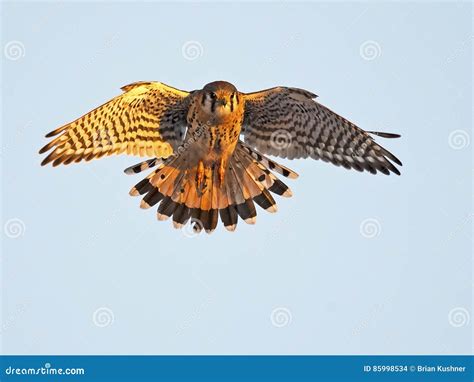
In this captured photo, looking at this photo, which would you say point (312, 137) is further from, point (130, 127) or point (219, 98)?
point (130, 127)

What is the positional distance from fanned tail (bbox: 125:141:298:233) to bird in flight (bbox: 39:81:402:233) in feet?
0.03

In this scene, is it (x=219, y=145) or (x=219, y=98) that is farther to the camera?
(x=219, y=145)

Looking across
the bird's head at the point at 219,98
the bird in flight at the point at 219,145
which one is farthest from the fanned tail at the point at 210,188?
the bird's head at the point at 219,98

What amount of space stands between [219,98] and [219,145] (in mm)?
551

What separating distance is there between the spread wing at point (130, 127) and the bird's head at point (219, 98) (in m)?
0.35

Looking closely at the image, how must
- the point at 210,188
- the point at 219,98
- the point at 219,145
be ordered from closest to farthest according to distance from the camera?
the point at 219,98
the point at 219,145
the point at 210,188

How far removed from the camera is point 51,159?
31.0 feet

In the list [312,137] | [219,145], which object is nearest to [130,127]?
[219,145]

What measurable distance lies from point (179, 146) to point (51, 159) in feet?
4.58

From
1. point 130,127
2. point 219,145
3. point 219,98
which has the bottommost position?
point 219,145

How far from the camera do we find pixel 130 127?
32.7 ft

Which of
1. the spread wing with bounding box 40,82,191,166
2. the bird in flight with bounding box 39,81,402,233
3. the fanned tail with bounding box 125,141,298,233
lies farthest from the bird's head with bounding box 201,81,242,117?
the fanned tail with bounding box 125,141,298,233

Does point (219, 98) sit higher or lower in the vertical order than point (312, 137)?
higher

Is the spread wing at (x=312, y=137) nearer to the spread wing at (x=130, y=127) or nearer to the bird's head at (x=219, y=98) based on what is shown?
the bird's head at (x=219, y=98)
